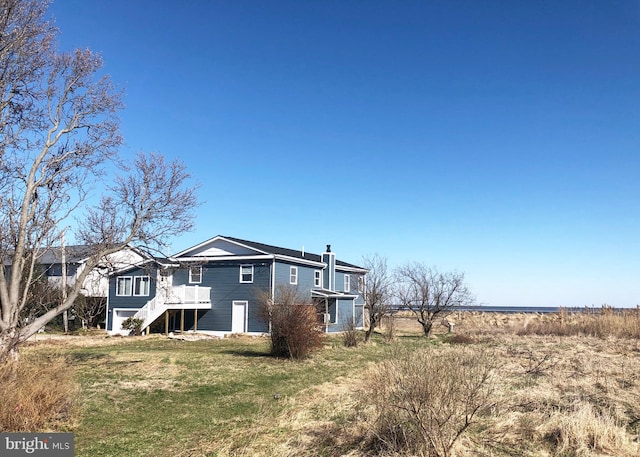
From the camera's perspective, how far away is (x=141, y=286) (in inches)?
1220

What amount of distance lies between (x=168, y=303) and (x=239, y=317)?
13.3ft

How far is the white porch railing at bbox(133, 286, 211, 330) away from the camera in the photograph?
91.9 feet

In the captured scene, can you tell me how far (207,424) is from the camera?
26.4ft

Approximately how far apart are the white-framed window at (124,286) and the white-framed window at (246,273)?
7.55 metres

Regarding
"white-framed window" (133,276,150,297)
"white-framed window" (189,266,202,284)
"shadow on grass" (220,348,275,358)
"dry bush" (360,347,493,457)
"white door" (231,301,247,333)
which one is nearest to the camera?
"dry bush" (360,347,493,457)

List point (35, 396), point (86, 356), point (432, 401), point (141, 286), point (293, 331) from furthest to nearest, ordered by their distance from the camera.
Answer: point (141, 286), point (86, 356), point (293, 331), point (35, 396), point (432, 401)

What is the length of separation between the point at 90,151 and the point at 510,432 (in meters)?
11.6

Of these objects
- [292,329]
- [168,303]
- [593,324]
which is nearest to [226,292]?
[168,303]

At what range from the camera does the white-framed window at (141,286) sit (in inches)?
1214

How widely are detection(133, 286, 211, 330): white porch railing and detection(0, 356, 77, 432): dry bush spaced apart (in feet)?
66.2

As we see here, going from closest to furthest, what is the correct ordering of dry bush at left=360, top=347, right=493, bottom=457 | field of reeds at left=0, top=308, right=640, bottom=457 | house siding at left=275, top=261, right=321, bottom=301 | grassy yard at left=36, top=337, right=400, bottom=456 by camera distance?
dry bush at left=360, top=347, right=493, bottom=457
field of reeds at left=0, top=308, right=640, bottom=457
grassy yard at left=36, top=337, right=400, bottom=456
house siding at left=275, top=261, right=321, bottom=301

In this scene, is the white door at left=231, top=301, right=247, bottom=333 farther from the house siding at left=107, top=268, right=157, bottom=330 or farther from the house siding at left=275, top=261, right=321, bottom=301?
the house siding at left=107, top=268, right=157, bottom=330

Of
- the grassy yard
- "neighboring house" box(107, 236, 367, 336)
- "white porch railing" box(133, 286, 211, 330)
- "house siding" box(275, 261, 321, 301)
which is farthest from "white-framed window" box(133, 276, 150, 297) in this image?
the grassy yard

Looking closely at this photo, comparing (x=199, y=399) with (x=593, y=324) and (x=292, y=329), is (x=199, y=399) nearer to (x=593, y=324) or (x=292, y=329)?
(x=292, y=329)
